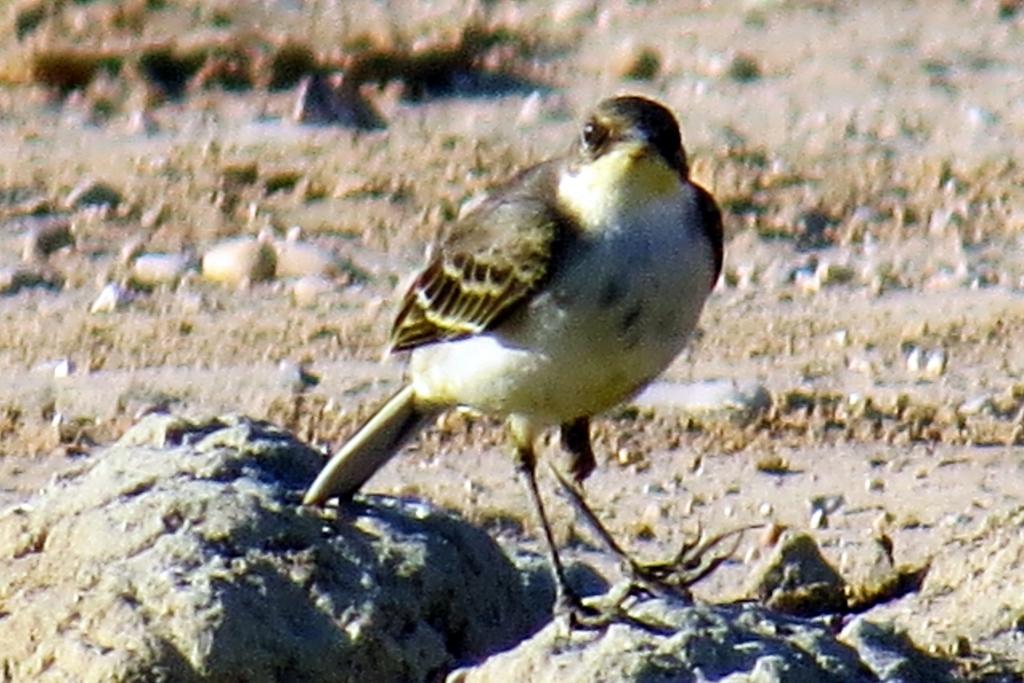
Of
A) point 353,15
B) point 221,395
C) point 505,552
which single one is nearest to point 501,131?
point 353,15

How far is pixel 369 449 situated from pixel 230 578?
92 cm

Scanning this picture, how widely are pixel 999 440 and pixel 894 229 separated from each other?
2.79m

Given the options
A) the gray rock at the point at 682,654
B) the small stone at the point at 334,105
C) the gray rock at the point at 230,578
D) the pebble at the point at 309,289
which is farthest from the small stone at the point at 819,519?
the small stone at the point at 334,105

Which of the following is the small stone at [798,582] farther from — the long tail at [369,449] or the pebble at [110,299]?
the pebble at [110,299]

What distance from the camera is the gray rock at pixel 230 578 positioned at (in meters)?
8.09

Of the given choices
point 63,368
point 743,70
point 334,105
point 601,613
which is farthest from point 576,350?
Result: point 743,70

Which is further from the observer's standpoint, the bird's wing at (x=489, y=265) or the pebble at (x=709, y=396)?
the pebble at (x=709, y=396)

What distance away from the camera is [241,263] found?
13.3 metres

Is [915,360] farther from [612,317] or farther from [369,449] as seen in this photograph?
[612,317]

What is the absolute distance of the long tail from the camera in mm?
8656

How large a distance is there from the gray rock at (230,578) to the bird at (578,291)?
0.19 m

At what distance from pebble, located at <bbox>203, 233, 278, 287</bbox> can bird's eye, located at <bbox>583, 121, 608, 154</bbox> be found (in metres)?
4.74

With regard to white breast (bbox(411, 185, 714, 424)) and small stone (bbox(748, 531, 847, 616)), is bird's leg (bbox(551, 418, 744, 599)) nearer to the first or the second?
small stone (bbox(748, 531, 847, 616))

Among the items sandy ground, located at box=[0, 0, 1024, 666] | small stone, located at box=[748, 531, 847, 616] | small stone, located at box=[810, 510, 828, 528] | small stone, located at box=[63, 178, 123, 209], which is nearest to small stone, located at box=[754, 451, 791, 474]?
sandy ground, located at box=[0, 0, 1024, 666]
